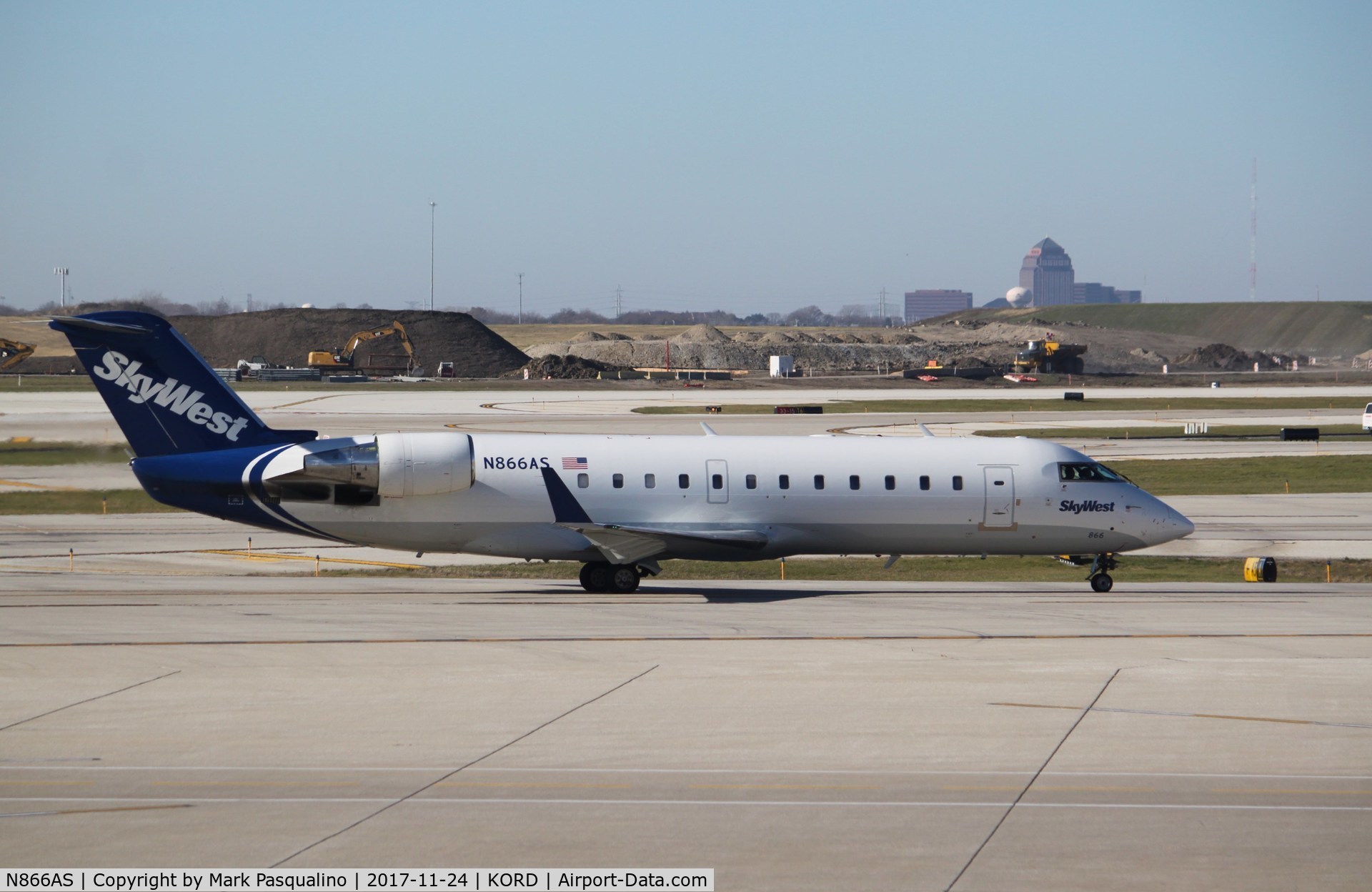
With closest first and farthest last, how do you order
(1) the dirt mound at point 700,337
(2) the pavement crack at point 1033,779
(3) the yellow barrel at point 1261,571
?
(2) the pavement crack at point 1033,779, (3) the yellow barrel at point 1261,571, (1) the dirt mound at point 700,337

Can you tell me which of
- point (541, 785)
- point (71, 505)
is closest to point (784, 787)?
point (541, 785)

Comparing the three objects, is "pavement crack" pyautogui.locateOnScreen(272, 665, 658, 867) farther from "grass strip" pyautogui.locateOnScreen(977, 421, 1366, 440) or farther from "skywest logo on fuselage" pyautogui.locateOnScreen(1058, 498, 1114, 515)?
"grass strip" pyautogui.locateOnScreen(977, 421, 1366, 440)

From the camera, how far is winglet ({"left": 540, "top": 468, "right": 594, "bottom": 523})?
27.4 metres

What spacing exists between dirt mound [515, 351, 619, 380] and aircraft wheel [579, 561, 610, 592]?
4114 inches

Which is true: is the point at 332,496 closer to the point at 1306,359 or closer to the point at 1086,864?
the point at 1086,864

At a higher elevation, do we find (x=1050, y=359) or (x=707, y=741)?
(x=1050, y=359)

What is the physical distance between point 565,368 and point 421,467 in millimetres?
106606

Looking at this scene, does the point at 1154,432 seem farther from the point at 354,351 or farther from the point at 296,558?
the point at 354,351

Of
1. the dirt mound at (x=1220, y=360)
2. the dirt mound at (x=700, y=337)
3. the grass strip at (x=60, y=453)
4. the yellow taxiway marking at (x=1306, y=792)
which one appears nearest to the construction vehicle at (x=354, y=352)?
the dirt mound at (x=700, y=337)

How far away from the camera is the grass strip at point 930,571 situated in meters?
32.7

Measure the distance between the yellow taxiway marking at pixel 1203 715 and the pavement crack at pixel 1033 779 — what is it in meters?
0.36

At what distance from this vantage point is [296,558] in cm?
3466

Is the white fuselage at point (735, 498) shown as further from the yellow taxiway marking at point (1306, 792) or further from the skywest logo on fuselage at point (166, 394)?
the yellow taxiway marking at point (1306, 792)

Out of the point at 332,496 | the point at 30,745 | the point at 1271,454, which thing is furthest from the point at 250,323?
the point at 30,745
